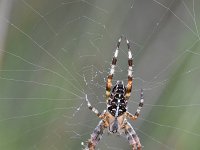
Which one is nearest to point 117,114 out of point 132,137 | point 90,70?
point 132,137

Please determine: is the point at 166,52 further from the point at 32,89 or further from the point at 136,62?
the point at 32,89

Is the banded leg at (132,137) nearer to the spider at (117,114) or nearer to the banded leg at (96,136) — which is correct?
the spider at (117,114)

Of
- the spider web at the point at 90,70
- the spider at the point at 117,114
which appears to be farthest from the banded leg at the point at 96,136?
the spider web at the point at 90,70

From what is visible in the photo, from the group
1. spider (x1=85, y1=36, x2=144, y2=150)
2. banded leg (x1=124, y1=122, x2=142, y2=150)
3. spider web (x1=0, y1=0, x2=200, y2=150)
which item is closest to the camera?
spider (x1=85, y1=36, x2=144, y2=150)

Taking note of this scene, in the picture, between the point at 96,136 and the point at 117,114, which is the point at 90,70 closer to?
the point at 96,136

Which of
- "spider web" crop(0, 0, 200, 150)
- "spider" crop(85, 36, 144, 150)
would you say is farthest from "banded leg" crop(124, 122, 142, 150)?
"spider web" crop(0, 0, 200, 150)

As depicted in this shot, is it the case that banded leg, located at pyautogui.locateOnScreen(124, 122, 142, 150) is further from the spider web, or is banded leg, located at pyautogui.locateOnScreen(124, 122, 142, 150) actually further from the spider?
the spider web

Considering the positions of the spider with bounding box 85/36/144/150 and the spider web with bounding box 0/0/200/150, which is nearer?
the spider with bounding box 85/36/144/150

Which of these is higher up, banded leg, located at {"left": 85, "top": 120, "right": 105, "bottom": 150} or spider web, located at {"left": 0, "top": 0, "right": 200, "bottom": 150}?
spider web, located at {"left": 0, "top": 0, "right": 200, "bottom": 150}
